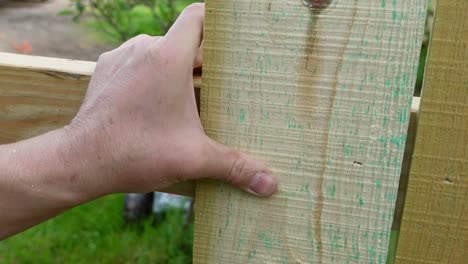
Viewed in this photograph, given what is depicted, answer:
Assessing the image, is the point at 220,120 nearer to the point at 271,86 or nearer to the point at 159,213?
the point at 271,86

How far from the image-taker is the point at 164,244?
2992mm

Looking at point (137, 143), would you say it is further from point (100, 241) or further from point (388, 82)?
point (100, 241)

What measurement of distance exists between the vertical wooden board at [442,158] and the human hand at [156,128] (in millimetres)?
242

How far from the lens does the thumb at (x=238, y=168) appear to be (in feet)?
2.97

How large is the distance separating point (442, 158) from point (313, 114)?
0.73 feet

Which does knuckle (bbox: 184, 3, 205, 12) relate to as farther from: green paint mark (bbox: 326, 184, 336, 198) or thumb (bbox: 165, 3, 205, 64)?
green paint mark (bbox: 326, 184, 336, 198)

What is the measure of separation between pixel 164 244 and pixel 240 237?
6.89 ft

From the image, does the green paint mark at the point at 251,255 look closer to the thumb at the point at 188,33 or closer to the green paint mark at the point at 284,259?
the green paint mark at the point at 284,259

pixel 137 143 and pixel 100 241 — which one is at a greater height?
pixel 137 143

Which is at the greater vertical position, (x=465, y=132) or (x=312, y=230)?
(x=465, y=132)

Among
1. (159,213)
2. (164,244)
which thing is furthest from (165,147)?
(159,213)

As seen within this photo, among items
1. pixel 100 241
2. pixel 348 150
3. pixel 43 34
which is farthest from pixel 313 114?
pixel 43 34

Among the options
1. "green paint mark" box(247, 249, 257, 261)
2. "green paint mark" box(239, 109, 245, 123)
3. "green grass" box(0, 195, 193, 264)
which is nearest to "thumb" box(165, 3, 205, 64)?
"green paint mark" box(239, 109, 245, 123)

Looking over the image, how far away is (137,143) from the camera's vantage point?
2.95ft
